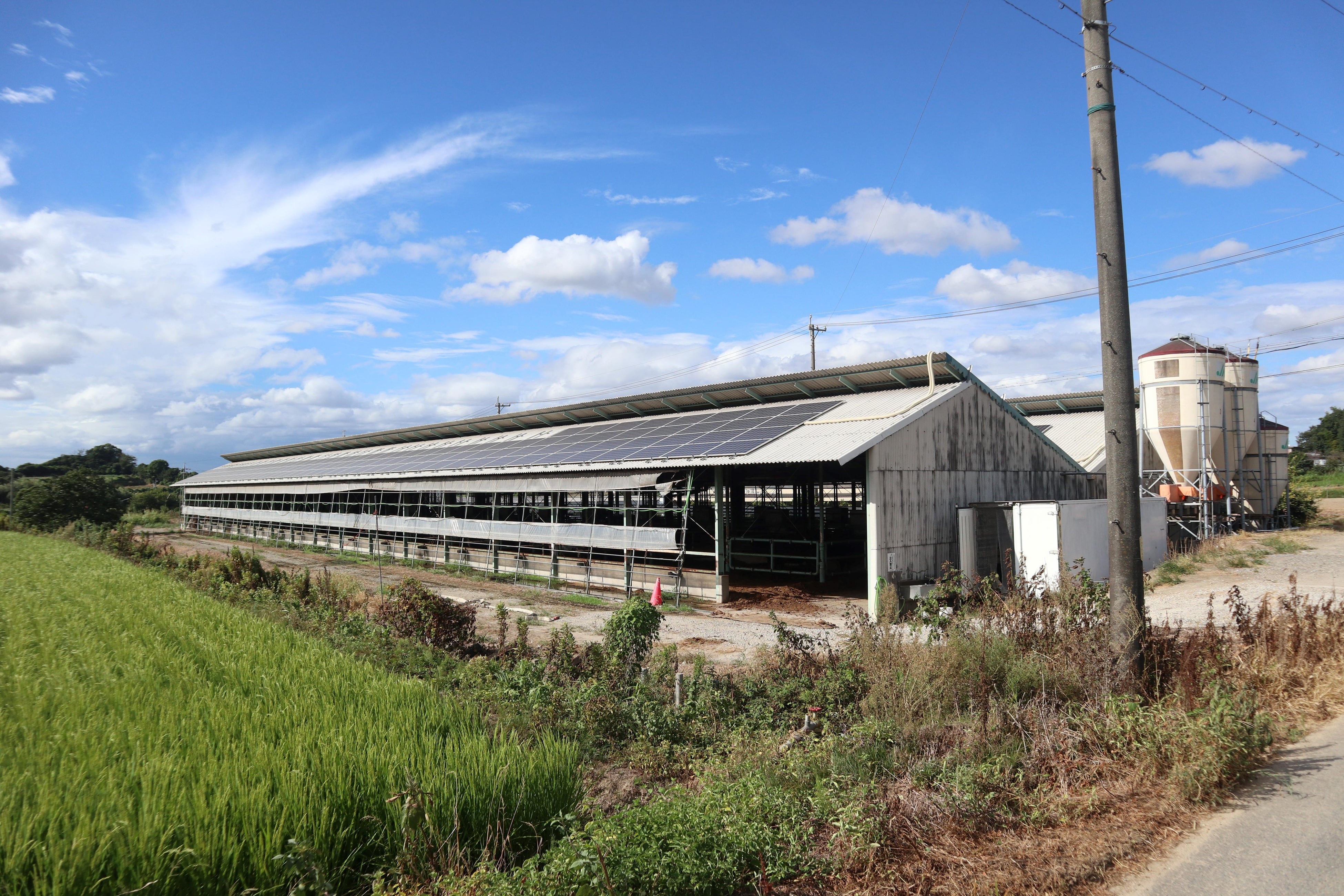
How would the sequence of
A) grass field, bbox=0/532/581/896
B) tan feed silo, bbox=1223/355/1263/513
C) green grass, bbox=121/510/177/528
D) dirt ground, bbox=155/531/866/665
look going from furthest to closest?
green grass, bbox=121/510/177/528
tan feed silo, bbox=1223/355/1263/513
dirt ground, bbox=155/531/866/665
grass field, bbox=0/532/581/896

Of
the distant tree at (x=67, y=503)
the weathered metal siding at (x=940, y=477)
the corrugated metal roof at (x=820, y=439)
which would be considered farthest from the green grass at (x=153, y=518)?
the weathered metal siding at (x=940, y=477)

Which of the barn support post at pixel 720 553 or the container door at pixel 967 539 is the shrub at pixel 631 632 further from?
the container door at pixel 967 539

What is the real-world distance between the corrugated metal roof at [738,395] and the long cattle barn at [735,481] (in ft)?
0.19

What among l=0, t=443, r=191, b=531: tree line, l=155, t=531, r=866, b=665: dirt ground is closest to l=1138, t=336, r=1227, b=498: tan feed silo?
l=155, t=531, r=866, b=665: dirt ground

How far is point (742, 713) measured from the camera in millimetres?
7238

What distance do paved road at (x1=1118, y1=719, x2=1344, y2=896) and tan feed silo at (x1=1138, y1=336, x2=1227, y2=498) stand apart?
2815 cm

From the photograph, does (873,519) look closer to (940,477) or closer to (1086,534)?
(940,477)

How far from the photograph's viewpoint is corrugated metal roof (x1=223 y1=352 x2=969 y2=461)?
19359 mm

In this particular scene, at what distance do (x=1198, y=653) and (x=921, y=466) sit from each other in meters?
9.70

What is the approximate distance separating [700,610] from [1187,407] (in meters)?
24.1

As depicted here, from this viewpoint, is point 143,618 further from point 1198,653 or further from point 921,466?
point 921,466

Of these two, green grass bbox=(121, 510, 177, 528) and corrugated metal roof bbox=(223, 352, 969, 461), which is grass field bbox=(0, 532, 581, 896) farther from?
green grass bbox=(121, 510, 177, 528)

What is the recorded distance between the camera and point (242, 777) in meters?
3.99

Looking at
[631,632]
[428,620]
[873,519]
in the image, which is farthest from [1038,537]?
[428,620]
